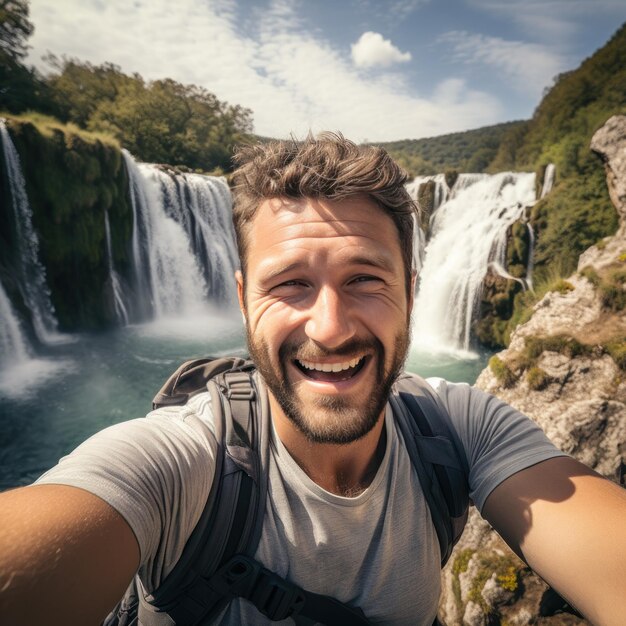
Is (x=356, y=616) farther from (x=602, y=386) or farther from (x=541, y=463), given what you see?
(x=602, y=386)

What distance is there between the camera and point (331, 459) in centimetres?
136

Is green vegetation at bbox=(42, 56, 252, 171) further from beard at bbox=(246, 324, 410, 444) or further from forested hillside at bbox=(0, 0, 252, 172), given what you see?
beard at bbox=(246, 324, 410, 444)

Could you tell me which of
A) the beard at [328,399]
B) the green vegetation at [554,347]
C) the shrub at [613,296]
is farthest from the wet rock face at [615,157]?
the beard at [328,399]

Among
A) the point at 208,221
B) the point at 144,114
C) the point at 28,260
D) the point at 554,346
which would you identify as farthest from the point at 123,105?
the point at 554,346

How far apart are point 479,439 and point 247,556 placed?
1046 millimetres

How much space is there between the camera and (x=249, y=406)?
1.39 metres

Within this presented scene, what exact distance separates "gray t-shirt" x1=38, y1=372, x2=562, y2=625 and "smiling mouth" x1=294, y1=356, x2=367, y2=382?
0.31 metres

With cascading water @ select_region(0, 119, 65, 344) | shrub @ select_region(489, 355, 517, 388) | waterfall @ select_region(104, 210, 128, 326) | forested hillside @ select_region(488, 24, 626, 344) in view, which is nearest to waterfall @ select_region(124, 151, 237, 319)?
waterfall @ select_region(104, 210, 128, 326)

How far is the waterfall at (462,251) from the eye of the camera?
12.2 meters

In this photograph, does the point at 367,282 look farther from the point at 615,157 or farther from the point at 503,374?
the point at 615,157

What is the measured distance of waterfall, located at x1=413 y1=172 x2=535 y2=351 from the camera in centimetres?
1217

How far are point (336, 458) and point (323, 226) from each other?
0.96 meters

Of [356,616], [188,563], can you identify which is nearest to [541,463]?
[356,616]

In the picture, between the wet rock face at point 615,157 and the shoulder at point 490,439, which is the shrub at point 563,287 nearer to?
the wet rock face at point 615,157
